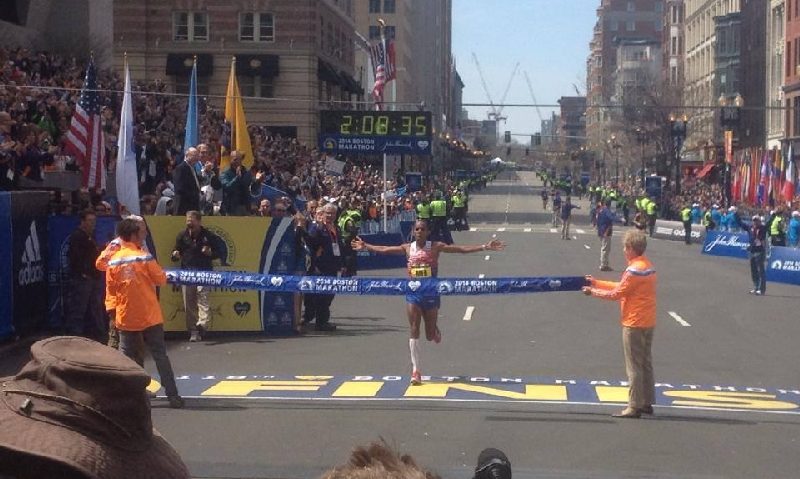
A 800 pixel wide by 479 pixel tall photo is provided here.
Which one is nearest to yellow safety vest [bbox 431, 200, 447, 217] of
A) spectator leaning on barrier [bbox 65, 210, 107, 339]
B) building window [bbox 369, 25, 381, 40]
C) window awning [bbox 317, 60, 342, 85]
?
window awning [bbox 317, 60, 342, 85]

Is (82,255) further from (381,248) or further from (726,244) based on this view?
(726,244)

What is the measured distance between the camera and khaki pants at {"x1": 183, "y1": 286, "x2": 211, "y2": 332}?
707 inches

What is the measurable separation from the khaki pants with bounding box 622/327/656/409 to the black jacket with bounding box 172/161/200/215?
29.7 ft

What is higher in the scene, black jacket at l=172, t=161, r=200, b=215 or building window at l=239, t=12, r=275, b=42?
building window at l=239, t=12, r=275, b=42

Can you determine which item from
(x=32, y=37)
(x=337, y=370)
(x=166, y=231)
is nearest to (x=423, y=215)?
(x=32, y=37)

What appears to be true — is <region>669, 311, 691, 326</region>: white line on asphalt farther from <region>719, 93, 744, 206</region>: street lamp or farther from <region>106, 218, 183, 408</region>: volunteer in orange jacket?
<region>719, 93, 744, 206</region>: street lamp

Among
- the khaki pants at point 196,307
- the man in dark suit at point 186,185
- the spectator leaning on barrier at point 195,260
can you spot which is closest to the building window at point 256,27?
the man in dark suit at point 186,185

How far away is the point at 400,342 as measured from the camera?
17.9 m

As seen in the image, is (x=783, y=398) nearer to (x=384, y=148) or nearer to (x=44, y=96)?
(x=44, y=96)

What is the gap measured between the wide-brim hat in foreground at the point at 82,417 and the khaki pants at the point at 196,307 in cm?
1597

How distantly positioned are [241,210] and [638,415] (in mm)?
11312

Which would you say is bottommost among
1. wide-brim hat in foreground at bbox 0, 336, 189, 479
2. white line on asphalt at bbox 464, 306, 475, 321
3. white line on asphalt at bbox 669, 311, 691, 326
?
white line on asphalt at bbox 669, 311, 691, 326

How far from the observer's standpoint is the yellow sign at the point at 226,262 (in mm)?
18172

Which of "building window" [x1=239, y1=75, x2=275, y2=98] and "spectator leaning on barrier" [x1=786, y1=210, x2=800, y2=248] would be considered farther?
"building window" [x1=239, y1=75, x2=275, y2=98]
